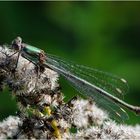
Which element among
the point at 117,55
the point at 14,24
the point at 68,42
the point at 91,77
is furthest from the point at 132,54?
the point at 91,77

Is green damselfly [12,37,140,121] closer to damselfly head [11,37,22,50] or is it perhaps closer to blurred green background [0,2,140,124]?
damselfly head [11,37,22,50]

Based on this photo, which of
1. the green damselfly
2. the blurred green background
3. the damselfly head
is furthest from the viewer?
the blurred green background

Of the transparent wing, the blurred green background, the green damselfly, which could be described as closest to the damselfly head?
the green damselfly

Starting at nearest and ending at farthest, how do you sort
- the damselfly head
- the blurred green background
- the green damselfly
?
the green damselfly, the damselfly head, the blurred green background

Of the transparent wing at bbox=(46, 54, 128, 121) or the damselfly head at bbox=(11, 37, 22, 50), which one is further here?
the damselfly head at bbox=(11, 37, 22, 50)

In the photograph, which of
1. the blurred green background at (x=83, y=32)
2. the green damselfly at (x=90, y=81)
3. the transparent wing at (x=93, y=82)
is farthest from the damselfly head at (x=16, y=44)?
the blurred green background at (x=83, y=32)

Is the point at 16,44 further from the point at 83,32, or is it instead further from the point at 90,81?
the point at 83,32
